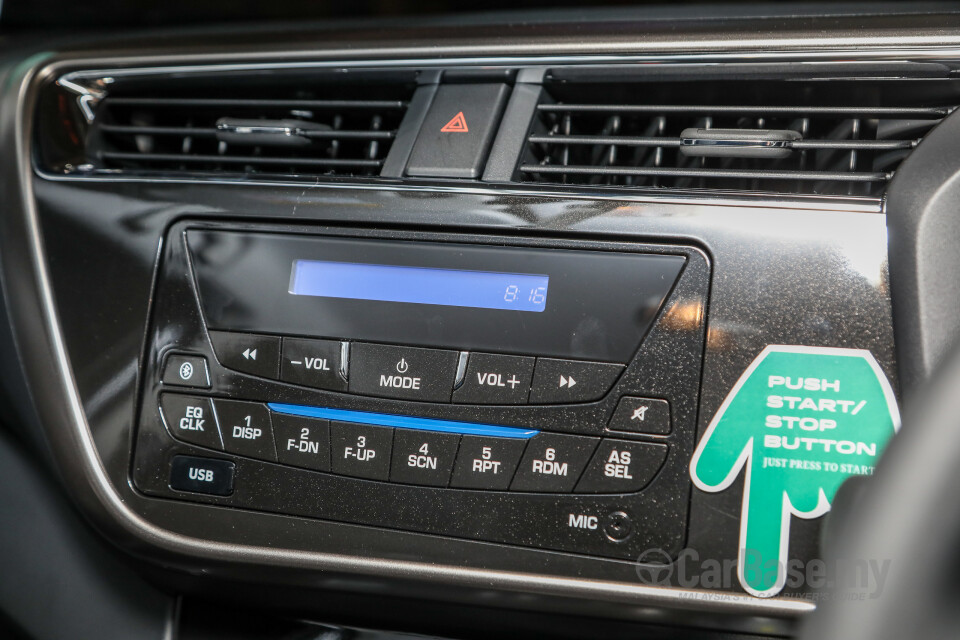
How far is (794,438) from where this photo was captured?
60 cm

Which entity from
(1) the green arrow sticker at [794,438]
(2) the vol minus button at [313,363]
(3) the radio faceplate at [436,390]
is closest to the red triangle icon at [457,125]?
(3) the radio faceplate at [436,390]

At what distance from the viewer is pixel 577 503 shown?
0.64 m

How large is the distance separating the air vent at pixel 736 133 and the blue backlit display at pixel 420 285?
0.34ft

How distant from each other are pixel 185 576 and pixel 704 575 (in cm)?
46

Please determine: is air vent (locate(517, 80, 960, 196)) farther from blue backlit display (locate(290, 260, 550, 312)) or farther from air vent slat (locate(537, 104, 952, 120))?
blue backlit display (locate(290, 260, 550, 312))

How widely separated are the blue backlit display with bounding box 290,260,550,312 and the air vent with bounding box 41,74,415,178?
10cm

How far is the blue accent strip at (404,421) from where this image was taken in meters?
0.65

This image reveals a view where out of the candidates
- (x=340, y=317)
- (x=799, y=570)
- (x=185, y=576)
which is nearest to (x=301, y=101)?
(x=340, y=317)

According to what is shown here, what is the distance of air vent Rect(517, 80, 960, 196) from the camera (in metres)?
0.64

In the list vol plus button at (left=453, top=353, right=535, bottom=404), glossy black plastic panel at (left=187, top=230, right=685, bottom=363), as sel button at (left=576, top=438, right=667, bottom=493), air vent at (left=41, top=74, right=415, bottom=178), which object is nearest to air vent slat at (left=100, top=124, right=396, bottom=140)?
air vent at (left=41, top=74, right=415, bottom=178)

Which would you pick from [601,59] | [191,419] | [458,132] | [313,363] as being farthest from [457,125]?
[191,419]

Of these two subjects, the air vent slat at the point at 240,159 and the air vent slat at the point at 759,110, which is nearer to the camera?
the air vent slat at the point at 759,110

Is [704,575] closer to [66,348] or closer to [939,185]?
[939,185]

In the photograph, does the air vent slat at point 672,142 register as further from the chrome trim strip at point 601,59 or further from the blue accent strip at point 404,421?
the blue accent strip at point 404,421
